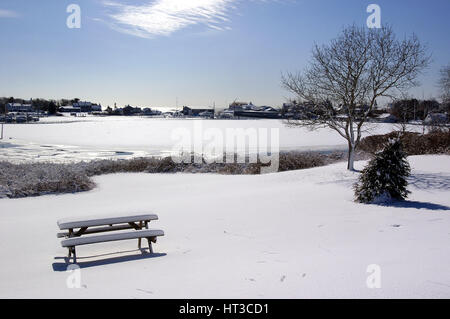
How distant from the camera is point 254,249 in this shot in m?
6.23

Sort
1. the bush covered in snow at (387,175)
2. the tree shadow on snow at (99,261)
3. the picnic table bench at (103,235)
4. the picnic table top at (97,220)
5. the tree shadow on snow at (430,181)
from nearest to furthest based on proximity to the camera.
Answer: the tree shadow on snow at (99,261) → the picnic table bench at (103,235) → the picnic table top at (97,220) → the bush covered in snow at (387,175) → the tree shadow on snow at (430,181)

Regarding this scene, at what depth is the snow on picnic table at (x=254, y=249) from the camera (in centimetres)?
434

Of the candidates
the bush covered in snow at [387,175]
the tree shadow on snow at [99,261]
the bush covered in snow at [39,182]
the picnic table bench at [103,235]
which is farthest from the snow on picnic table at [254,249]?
the bush covered in snow at [39,182]

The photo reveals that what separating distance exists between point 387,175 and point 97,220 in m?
7.33

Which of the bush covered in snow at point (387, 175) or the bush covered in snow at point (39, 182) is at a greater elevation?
the bush covered in snow at point (387, 175)

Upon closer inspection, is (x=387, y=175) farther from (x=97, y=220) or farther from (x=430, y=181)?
(x=97, y=220)

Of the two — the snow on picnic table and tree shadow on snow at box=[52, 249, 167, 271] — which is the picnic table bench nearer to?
tree shadow on snow at box=[52, 249, 167, 271]

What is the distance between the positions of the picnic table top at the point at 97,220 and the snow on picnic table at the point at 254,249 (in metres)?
0.55

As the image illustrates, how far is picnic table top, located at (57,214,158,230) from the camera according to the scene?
21.1 ft

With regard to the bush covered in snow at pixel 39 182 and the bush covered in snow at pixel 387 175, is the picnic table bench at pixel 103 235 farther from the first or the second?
the bush covered in snow at pixel 39 182

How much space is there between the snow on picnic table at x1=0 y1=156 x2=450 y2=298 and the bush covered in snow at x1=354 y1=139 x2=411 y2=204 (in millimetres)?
475

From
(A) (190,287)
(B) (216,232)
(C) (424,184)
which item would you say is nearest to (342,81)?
(C) (424,184)
